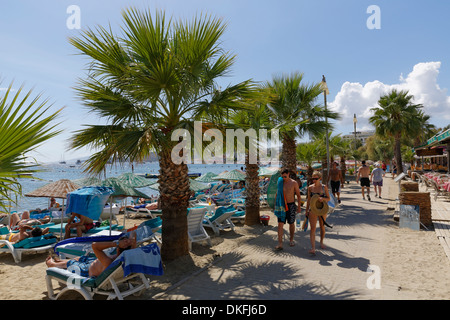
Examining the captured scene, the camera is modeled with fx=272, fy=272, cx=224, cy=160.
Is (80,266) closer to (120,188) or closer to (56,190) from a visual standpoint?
(120,188)

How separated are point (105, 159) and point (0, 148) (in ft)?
8.62

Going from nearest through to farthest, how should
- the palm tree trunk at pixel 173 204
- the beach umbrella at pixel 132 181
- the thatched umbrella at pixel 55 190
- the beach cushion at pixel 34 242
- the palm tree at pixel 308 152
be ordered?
the palm tree trunk at pixel 173 204 < the beach cushion at pixel 34 242 < the thatched umbrella at pixel 55 190 < the beach umbrella at pixel 132 181 < the palm tree at pixel 308 152

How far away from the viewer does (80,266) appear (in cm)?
426

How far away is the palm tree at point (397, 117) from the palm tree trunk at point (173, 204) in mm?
22292

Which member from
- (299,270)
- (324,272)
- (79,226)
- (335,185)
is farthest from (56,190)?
(335,185)

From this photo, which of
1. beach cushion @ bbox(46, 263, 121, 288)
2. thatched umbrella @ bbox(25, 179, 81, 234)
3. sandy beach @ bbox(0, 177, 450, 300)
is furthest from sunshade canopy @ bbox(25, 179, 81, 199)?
beach cushion @ bbox(46, 263, 121, 288)

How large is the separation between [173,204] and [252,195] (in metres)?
3.88

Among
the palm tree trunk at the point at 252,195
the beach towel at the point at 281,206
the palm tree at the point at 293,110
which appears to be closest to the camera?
the beach towel at the point at 281,206

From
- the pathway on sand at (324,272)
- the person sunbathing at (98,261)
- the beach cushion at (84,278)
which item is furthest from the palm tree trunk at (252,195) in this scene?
the beach cushion at (84,278)

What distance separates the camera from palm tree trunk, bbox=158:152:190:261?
18.1ft

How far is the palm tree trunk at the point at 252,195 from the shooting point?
352 inches

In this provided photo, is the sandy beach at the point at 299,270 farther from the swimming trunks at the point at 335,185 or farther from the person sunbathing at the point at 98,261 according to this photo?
the swimming trunks at the point at 335,185

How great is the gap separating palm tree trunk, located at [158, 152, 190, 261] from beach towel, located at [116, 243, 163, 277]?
5.43 feet

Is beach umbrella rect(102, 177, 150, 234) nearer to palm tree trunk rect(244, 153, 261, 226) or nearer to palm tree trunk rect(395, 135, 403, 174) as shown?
palm tree trunk rect(244, 153, 261, 226)
